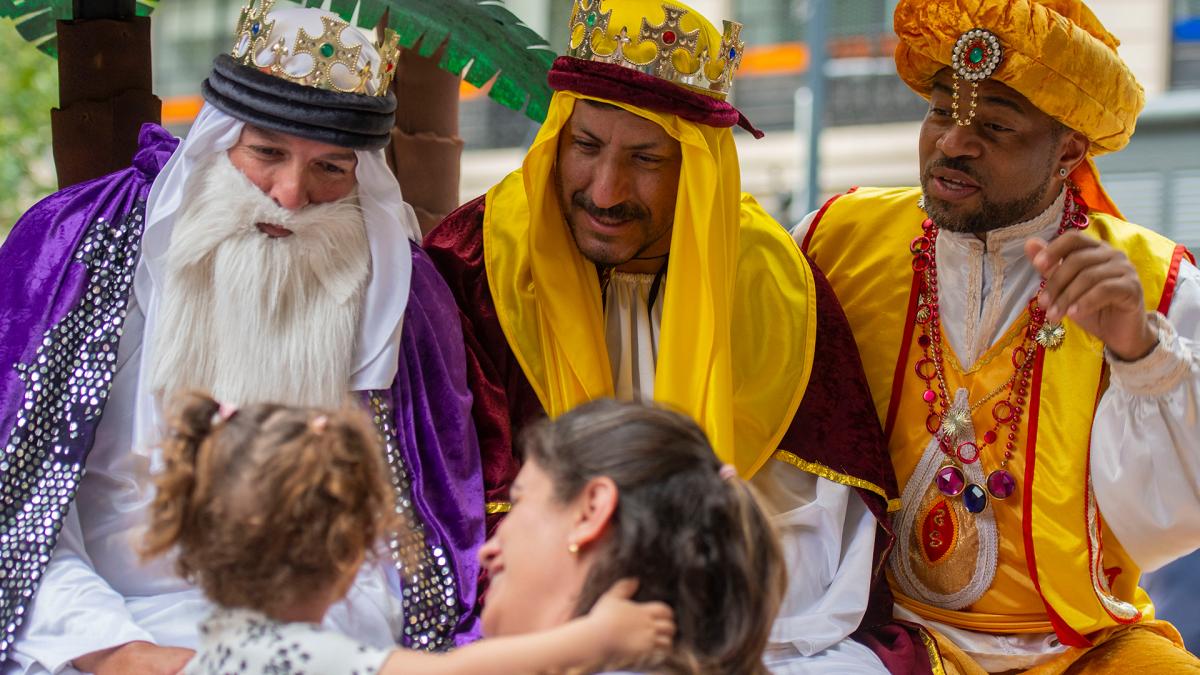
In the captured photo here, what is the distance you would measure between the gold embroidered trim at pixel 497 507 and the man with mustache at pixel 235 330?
0.20ft

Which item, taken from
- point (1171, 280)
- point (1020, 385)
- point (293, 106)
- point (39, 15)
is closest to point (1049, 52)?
point (1171, 280)

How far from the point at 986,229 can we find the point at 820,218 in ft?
1.65

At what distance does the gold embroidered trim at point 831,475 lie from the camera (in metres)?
3.51

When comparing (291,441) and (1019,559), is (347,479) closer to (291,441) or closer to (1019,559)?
(291,441)

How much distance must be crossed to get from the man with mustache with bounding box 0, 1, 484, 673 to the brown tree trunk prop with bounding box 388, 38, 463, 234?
4.08 feet

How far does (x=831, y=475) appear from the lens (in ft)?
11.6

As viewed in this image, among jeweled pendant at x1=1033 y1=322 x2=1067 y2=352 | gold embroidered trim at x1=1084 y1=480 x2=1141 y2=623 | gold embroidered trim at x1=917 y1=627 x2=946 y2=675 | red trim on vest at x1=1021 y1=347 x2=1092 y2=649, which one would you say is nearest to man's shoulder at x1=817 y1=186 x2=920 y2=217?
jeweled pendant at x1=1033 y1=322 x2=1067 y2=352

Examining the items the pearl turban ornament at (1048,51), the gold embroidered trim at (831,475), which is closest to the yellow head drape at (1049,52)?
the pearl turban ornament at (1048,51)

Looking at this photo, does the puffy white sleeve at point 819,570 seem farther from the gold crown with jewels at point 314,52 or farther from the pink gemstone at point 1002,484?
the gold crown with jewels at point 314,52

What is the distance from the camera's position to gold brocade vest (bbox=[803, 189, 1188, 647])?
3.57 metres

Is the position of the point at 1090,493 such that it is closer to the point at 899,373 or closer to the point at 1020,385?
the point at 1020,385

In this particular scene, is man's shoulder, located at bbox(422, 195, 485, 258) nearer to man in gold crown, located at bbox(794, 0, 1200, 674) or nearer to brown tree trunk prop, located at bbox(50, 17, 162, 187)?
brown tree trunk prop, located at bbox(50, 17, 162, 187)

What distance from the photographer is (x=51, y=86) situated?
37.0 feet

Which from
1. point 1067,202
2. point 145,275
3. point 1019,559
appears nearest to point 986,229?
point 1067,202
